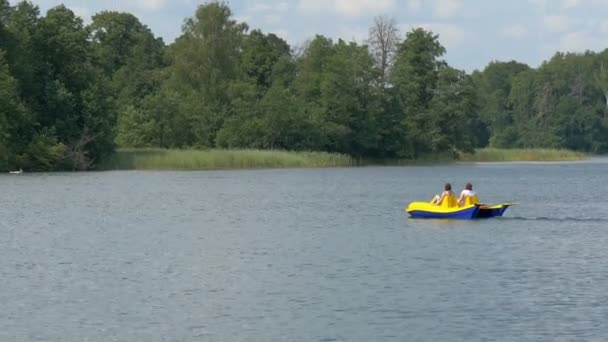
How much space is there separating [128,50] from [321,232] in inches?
3787

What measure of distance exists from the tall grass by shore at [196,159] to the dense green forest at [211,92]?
236cm

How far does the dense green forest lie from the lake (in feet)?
90.7

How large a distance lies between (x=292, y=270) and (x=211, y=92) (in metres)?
84.2

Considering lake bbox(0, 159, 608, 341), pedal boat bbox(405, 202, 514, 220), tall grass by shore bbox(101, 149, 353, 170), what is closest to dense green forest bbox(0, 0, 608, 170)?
tall grass by shore bbox(101, 149, 353, 170)

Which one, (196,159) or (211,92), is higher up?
(211,92)

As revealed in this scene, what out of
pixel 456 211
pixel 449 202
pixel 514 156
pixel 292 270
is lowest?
pixel 292 270

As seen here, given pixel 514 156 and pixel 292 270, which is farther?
pixel 514 156

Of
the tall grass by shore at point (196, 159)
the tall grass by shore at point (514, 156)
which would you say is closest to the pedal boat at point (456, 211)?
the tall grass by shore at point (196, 159)

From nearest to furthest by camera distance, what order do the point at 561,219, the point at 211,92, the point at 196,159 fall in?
the point at 561,219 → the point at 196,159 → the point at 211,92

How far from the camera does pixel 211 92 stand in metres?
114

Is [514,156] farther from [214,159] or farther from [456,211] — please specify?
Result: [456,211]

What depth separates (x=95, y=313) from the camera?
2420cm

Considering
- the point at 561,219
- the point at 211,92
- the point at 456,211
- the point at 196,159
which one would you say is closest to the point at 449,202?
the point at 456,211

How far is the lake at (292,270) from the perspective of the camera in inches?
899
